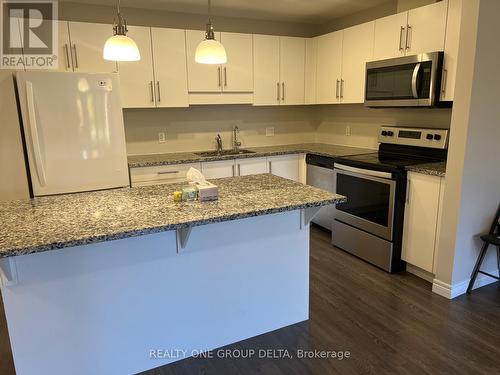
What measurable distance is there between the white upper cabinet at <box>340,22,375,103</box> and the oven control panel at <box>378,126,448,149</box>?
0.42 metres

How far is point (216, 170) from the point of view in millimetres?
3697

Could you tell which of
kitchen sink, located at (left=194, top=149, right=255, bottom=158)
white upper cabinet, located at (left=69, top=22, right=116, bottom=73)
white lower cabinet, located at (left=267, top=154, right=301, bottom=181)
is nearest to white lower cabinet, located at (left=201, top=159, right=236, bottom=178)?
kitchen sink, located at (left=194, top=149, right=255, bottom=158)

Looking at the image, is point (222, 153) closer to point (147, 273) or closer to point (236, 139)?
point (236, 139)

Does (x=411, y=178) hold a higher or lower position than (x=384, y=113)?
lower

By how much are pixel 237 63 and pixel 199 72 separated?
0.45m

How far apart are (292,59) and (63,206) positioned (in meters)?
3.15

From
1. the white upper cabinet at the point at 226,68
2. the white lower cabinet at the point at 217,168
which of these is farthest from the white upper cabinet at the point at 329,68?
the white lower cabinet at the point at 217,168

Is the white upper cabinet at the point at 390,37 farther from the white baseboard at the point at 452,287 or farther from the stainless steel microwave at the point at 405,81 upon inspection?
the white baseboard at the point at 452,287

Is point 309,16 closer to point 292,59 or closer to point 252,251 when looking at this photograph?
point 292,59

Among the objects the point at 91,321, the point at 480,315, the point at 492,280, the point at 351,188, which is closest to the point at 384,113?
the point at 351,188

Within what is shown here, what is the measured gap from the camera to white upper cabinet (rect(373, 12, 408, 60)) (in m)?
3.09

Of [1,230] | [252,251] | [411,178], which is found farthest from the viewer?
[411,178]

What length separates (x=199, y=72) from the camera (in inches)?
146

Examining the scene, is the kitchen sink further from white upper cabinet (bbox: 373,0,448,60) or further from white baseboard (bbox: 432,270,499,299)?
white baseboard (bbox: 432,270,499,299)
